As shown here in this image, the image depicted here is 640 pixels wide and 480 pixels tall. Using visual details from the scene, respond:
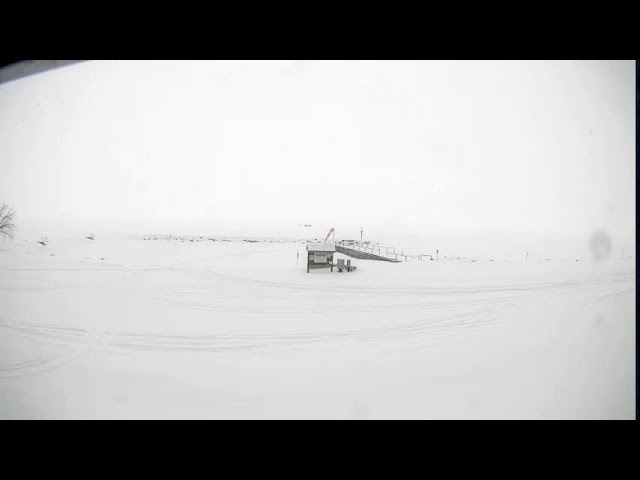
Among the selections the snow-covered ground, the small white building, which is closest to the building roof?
the small white building

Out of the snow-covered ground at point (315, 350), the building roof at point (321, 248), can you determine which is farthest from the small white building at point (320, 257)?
the snow-covered ground at point (315, 350)

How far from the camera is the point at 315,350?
477cm

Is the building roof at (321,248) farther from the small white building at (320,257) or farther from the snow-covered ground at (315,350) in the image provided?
the snow-covered ground at (315,350)

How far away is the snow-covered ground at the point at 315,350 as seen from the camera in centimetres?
371

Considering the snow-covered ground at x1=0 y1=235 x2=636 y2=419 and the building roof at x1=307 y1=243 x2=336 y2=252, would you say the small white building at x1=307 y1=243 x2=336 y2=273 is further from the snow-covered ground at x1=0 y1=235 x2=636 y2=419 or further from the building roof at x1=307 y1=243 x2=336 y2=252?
the snow-covered ground at x1=0 y1=235 x2=636 y2=419

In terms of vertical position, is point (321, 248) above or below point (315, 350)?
above

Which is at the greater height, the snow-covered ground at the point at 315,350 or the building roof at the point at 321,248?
the building roof at the point at 321,248

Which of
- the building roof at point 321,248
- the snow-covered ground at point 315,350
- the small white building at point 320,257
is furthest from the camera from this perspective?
the small white building at point 320,257

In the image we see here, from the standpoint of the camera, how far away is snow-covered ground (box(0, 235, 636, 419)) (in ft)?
12.2

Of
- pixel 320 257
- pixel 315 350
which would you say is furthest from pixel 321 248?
pixel 315 350

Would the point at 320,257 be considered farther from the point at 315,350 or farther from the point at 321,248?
the point at 315,350
